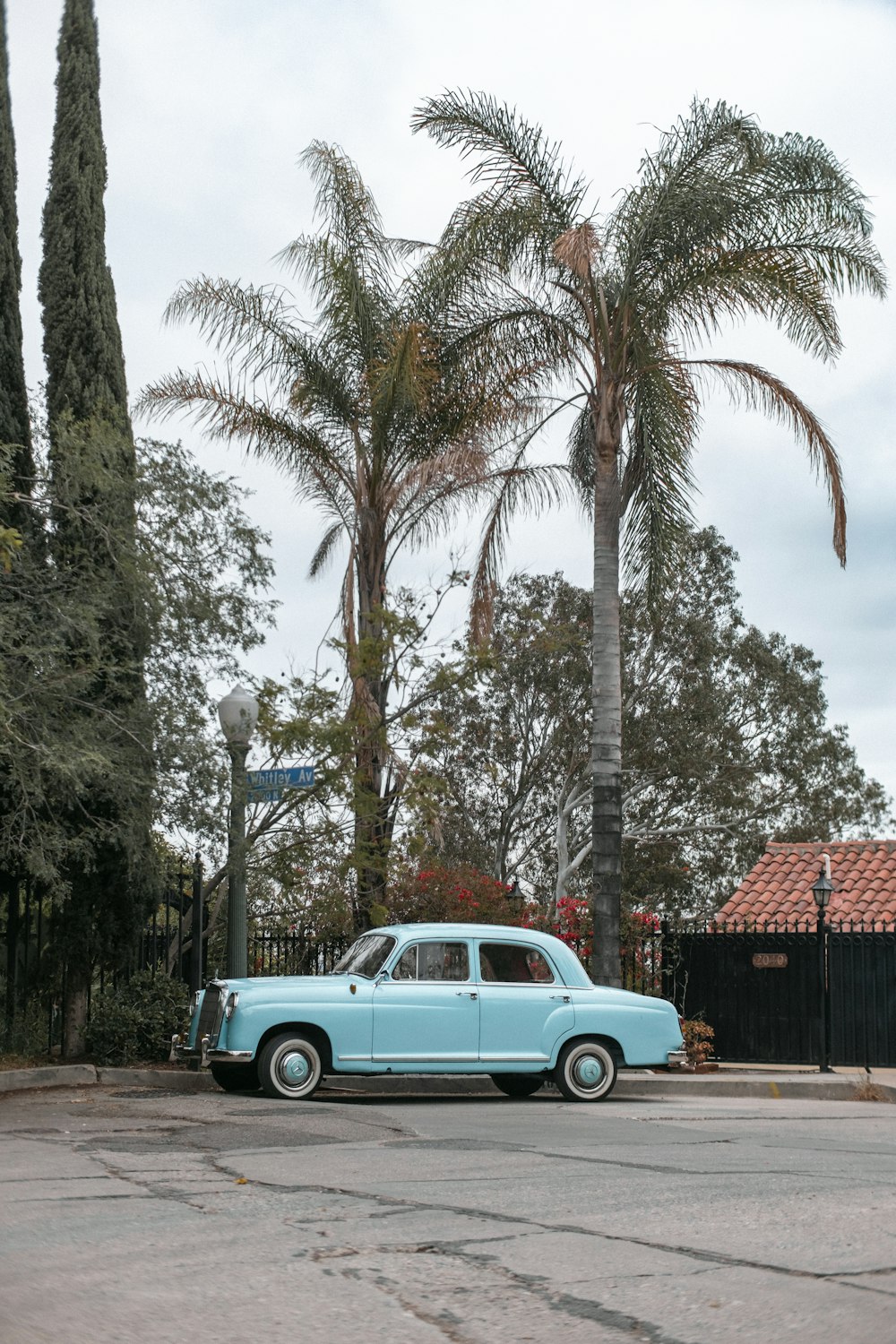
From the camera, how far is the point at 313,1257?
5.53m

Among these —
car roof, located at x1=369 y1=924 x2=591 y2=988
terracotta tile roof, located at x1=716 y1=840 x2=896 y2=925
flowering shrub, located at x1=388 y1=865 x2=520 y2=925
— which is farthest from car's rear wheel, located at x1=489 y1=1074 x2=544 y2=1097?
terracotta tile roof, located at x1=716 y1=840 x2=896 y2=925

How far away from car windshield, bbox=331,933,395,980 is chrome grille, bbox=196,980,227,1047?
3.58ft

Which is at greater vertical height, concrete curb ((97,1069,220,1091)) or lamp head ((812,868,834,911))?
lamp head ((812,868,834,911))

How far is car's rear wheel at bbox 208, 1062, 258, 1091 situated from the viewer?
535 inches

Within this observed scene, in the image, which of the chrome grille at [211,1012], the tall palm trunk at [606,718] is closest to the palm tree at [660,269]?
the tall palm trunk at [606,718]

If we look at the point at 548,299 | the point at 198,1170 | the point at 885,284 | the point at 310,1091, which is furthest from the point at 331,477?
the point at 198,1170

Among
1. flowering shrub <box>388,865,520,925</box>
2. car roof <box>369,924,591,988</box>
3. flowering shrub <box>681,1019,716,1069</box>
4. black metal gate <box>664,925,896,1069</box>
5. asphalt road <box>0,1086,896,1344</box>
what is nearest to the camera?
asphalt road <box>0,1086,896,1344</box>

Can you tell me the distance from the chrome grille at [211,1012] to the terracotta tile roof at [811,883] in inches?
536

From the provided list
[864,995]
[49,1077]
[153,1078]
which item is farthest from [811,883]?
[49,1077]

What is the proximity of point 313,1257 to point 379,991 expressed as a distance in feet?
25.8

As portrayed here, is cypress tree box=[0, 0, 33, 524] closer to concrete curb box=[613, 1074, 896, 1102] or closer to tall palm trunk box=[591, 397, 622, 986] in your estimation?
tall palm trunk box=[591, 397, 622, 986]

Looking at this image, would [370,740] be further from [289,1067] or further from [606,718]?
[289,1067]

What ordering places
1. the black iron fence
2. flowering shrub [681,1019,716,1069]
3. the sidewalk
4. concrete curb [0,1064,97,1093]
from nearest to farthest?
concrete curb [0,1064,97,1093], the sidewalk, the black iron fence, flowering shrub [681,1019,716,1069]

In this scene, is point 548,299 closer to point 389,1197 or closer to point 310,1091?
point 310,1091
